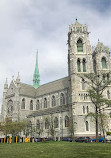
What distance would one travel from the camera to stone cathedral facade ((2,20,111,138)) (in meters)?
44.6

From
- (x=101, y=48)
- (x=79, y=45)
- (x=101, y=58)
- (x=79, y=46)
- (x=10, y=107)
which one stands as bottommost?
(x=10, y=107)

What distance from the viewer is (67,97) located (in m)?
52.7

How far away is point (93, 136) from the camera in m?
41.8

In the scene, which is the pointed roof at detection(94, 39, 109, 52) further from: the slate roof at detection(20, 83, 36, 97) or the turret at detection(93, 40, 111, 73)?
the slate roof at detection(20, 83, 36, 97)

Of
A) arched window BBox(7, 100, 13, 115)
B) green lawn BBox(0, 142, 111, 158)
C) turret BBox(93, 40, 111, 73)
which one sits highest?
turret BBox(93, 40, 111, 73)

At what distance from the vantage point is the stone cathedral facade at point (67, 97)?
44.6 m

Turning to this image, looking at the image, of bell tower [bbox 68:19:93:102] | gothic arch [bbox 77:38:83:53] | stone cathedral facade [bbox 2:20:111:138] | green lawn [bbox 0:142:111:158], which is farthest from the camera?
gothic arch [bbox 77:38:83:53]

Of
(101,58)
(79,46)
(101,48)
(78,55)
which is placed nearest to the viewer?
(78,55)

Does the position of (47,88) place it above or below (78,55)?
below

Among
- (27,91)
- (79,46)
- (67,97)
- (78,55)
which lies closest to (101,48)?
(79,46)

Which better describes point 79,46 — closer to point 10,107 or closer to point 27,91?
point 27,91

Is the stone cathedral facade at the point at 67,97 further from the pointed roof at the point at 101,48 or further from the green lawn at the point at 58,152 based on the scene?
the green lawn at the point at 58,152

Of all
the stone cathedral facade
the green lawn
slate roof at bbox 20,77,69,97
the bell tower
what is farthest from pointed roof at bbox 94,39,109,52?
the green lawn

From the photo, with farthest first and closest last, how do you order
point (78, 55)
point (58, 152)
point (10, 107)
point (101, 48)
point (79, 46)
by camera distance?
point (10, 107), point (79, 46), point (101, 48), point (78, 55), point (58, 152)
